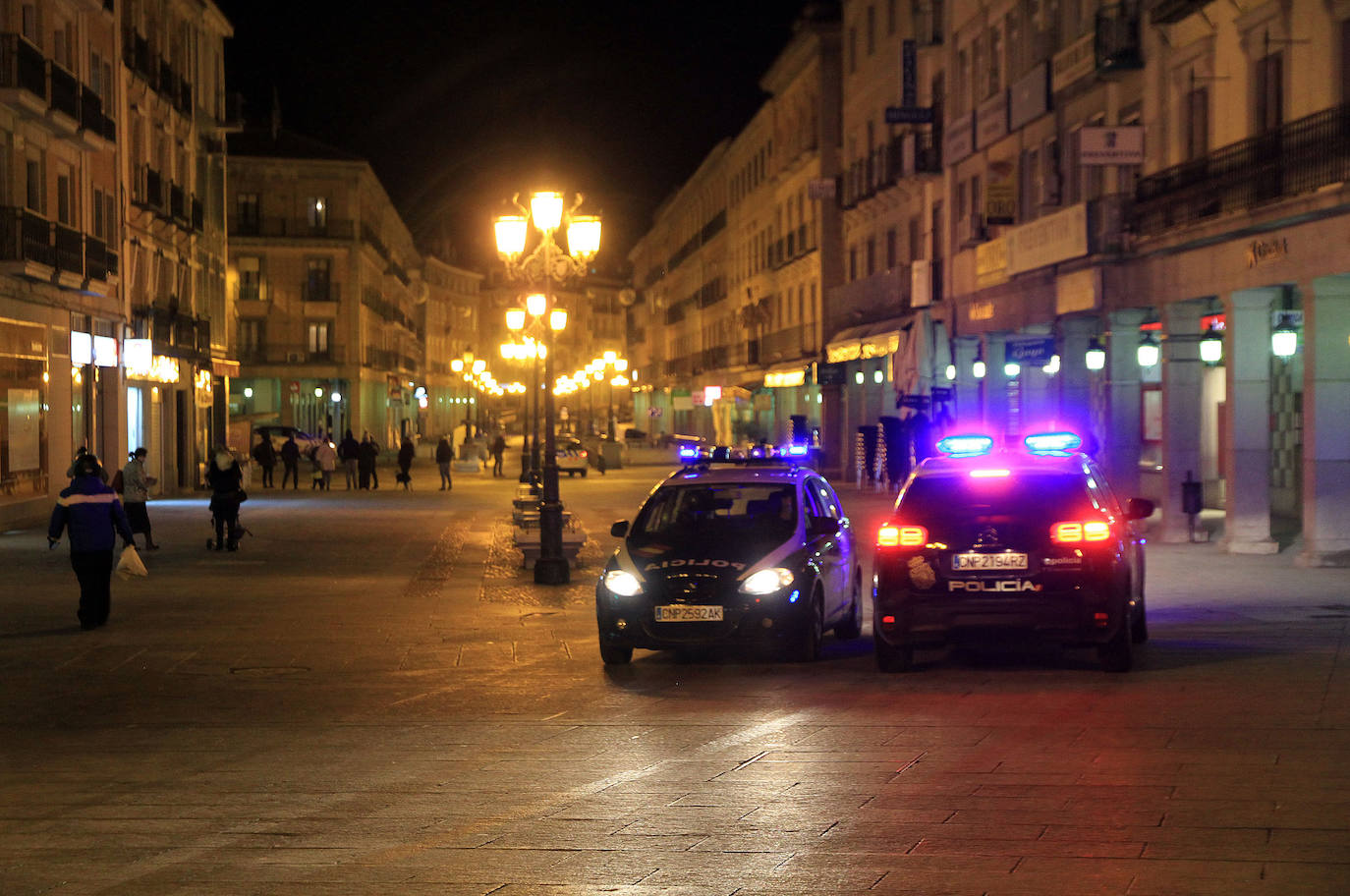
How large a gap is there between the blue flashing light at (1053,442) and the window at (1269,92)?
9.22m

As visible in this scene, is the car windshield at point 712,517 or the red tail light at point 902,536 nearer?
the red tail light at point 902,536

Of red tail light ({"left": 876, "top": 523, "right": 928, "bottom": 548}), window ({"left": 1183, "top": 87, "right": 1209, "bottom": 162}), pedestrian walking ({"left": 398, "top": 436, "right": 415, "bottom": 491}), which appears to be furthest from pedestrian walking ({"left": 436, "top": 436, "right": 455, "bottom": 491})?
red tail light ({"left": 876, "top": 523, "right": 928, "bottom": 548})

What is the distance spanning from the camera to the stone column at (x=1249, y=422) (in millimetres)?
23672

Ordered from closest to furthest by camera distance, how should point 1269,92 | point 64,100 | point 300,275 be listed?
point 1269,92 < point 64,100 < point 300,275

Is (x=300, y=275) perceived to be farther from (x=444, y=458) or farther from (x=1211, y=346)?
(x=1211, y=346)

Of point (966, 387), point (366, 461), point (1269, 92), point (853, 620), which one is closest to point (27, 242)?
point (366, 461)

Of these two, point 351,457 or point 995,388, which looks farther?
point 351,457

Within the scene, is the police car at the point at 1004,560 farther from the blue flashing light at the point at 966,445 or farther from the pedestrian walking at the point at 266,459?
the pedestrian walking at the point at 266,459

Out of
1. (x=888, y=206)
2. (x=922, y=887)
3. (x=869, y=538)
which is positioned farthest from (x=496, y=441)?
(x=922, y=887)

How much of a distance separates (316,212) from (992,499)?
73.5 metres

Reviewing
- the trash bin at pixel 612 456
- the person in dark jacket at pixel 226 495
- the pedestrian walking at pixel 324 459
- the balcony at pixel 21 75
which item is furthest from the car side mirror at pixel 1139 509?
the trash bin at pixel 612 456

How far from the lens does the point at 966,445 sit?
47.7ft

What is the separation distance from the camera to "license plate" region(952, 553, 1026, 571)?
41.4 feet

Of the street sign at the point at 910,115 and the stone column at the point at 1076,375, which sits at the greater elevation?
the street sign at the point at 910,115
